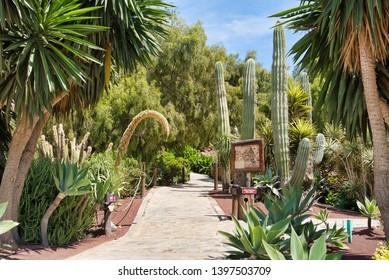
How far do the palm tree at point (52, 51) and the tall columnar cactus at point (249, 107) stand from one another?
797 centimetres

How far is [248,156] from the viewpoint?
10.8 meters

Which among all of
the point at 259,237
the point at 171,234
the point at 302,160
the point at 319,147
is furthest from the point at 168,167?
the point at 259,237

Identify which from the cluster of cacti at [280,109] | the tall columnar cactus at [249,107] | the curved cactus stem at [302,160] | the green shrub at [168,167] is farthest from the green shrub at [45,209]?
the green shrub at [168,167]

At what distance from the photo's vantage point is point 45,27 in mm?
6254

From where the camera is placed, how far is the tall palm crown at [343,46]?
5566 mm

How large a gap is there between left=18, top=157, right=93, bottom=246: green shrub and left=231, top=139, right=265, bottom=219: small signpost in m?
3.82

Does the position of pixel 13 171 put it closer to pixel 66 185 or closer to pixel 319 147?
pixel 66 185

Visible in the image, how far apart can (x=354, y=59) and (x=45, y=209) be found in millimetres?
5834

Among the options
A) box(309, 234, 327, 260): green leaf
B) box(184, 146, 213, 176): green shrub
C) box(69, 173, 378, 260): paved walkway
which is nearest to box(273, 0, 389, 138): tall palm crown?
box(69, 173, 378, 260): paved walkway

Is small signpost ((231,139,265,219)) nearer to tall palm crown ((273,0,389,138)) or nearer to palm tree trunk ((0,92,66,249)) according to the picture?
tall palm crown ((273,0,389,138))

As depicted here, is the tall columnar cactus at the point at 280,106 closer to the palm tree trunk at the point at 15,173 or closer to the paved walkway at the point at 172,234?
the paved walkway at the point at 172,234

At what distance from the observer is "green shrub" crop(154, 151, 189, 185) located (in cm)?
2155

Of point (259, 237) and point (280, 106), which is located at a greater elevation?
point (280, 106)
